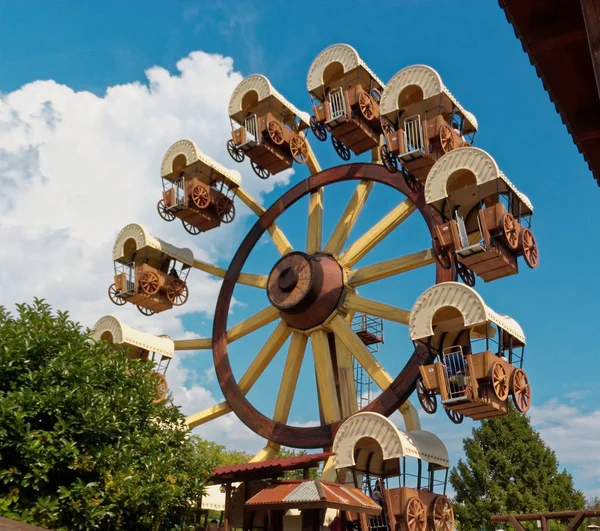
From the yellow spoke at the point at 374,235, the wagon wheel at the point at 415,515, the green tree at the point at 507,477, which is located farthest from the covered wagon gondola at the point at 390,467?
the green tree at the point at 507,477

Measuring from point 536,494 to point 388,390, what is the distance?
2004 centimetres

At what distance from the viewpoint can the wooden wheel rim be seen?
18906 millimetres

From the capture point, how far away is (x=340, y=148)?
74.5 ft

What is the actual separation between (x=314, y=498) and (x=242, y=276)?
10.4 metres

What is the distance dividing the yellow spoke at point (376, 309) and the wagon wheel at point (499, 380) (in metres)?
3.57

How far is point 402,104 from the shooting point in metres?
Result: 20.8

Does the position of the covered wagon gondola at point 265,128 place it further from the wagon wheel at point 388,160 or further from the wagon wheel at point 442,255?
the wagon wheel at point 442,255

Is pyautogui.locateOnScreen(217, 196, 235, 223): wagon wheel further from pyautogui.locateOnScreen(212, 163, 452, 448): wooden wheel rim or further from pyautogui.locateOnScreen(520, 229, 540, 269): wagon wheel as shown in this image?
pyautogui.locateOnScreen(520, 229, 540, 269): wagon wheel

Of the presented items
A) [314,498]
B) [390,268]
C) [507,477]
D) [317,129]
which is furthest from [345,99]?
[507,477]

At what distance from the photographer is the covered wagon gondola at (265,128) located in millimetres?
23750

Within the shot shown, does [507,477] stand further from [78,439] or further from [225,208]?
[78,439]

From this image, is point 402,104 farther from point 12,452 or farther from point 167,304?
point 12,452

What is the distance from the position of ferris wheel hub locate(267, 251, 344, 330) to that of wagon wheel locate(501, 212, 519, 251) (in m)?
5.55

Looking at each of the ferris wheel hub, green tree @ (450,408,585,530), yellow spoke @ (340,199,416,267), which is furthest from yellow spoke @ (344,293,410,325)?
green tree @ (450,408,585,530)
